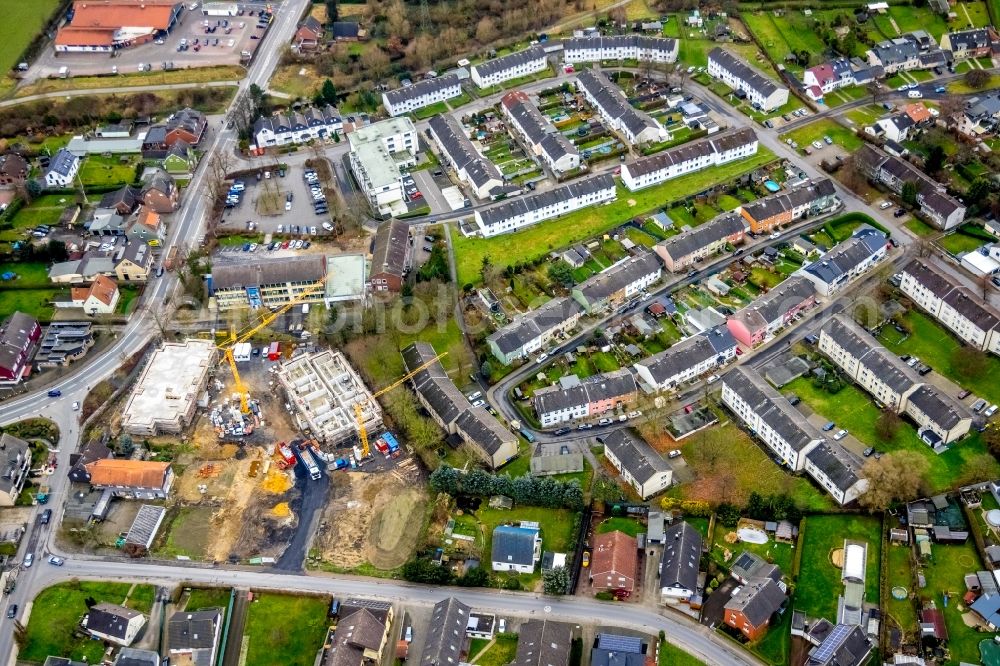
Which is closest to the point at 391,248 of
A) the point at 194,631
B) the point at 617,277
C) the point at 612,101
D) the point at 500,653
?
the point at 617,277

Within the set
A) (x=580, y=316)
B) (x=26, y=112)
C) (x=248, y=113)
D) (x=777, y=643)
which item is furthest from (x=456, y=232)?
(x=26, y=112)

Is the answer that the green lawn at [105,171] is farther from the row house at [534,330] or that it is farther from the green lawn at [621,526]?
the green lawn at [621,526]

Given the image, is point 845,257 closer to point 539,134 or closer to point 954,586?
point 954,586

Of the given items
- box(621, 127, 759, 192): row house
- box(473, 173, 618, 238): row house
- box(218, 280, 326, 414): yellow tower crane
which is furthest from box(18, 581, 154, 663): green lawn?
box(621, 127, 759, 192): row house

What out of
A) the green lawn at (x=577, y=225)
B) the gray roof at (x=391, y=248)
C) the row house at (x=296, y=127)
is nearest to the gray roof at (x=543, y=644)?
the green lawn at (x=577, y=225)

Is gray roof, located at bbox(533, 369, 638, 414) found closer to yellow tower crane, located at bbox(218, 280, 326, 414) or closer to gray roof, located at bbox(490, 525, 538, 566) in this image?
gray roof, located at bbox(490, 525, 538, 566)

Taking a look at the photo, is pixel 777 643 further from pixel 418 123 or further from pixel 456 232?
pixel 418 123
